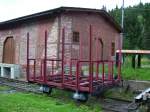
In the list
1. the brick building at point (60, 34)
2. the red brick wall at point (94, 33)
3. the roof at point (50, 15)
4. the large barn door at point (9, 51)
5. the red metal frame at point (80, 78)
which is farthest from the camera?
the large barn door at point (9, 51)

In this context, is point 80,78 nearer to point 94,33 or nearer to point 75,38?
point 75,38

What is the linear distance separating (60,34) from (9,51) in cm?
779

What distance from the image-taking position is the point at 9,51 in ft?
88.1

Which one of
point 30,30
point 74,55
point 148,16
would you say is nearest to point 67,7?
point 74,55

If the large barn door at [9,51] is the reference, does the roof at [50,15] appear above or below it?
above

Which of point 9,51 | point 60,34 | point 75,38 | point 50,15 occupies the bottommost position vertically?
point 9,51

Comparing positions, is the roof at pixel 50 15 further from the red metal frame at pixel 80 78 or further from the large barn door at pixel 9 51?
the red metal frame at pixel 80 78

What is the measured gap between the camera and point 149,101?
9.85 metres

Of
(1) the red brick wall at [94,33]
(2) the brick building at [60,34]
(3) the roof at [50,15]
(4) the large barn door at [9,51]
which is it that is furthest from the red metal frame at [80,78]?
(4) the large barn door at [9,51]

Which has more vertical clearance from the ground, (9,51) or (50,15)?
(50,15)

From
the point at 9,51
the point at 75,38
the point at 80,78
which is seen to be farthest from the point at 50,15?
the point at 80,78

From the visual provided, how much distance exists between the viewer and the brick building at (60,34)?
→ 20594 mm

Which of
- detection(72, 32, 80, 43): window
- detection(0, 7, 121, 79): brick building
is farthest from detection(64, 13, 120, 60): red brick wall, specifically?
detection(72, 32, 80, 43): window

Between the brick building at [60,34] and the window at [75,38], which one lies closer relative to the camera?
the brick building at [60,34]
